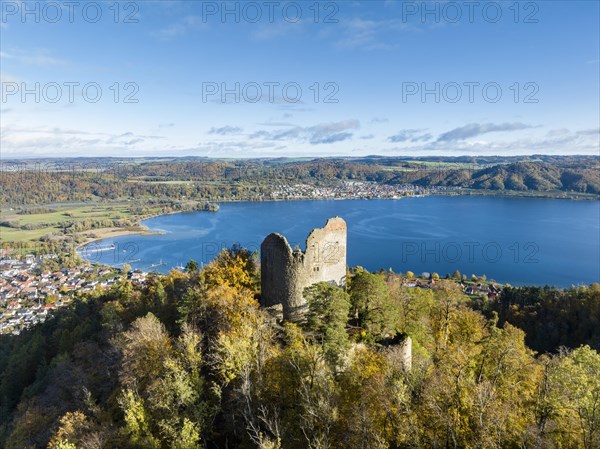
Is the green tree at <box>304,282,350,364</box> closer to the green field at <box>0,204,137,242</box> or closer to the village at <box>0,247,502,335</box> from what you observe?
the village at <box>0,247,502,335</box>

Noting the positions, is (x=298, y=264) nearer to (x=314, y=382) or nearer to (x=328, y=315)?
(x=328, y=315)

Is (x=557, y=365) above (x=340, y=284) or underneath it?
underneath

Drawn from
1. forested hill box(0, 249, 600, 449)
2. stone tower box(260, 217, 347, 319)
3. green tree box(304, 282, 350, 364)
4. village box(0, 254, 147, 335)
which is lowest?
village box(0, 254, 147, 335)

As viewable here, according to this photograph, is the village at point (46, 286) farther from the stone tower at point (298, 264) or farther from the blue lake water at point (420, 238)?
the stone tower at point (298, 264)

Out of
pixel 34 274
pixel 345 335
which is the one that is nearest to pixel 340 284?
pixel 345 335

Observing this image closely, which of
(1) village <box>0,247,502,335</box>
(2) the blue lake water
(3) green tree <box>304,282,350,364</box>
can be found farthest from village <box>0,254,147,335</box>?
(3) green tree <box>304,282,350,364</box>

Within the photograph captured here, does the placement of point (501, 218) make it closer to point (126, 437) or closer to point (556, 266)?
point (556, 266)

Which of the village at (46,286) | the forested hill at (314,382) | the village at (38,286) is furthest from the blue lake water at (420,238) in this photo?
the forested hill at (314,382)
